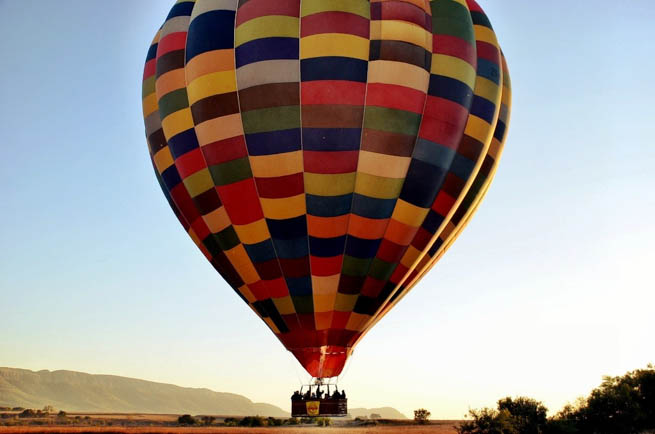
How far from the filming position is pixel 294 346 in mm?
17641

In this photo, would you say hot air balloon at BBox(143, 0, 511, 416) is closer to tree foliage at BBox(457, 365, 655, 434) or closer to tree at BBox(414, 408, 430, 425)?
tree foliage at BBox(457, 365, 655, 434)

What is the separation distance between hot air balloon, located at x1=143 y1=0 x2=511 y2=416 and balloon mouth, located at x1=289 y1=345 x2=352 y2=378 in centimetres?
3

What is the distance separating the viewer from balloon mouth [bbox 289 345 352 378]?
17.4m

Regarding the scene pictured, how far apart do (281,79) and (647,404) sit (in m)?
15.7

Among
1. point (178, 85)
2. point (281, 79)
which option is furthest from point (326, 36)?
point (178, 85)

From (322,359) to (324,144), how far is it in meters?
5.42

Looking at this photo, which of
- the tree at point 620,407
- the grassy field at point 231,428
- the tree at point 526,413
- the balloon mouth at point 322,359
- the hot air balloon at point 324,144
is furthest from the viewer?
the grassy field at point 231,428

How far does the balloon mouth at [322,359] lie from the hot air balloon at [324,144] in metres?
0.03

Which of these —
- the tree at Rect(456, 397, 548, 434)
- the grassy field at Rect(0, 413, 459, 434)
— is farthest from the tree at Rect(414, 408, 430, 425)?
the tree at Rect(456, 397, 548, 434)

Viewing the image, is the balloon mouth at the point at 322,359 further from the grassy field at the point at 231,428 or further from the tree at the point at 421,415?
the tree at the point at 421,415

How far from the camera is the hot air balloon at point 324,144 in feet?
54.9

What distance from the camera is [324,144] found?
16.7m

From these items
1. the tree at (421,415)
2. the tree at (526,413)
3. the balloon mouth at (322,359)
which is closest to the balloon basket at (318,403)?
the balloon mouth at (322,359)

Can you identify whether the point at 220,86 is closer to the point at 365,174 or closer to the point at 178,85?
the point at 178,85
